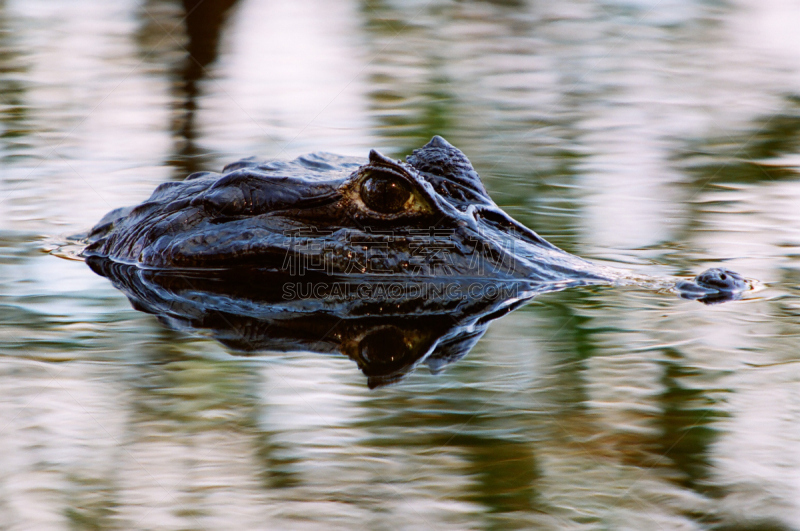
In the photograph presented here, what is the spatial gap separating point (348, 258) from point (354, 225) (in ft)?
0.52

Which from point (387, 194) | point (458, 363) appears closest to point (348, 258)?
point (387, 194)

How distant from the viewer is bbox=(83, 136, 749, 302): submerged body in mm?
4105

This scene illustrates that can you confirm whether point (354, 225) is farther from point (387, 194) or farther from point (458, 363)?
point (458, 363)

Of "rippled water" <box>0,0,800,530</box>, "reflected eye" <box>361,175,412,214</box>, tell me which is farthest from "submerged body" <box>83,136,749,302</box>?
"rippled water" <box>0,0,800,530</box>

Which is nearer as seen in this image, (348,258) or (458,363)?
(458,363)

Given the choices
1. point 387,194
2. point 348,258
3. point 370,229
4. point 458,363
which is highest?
point 387,194

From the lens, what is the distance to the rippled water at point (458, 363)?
2.28 m

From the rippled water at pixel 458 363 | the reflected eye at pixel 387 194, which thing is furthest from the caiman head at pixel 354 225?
the rippled water at pixel 458 363

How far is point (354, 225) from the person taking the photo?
4.20 meters

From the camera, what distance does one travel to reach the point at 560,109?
30.7 feet

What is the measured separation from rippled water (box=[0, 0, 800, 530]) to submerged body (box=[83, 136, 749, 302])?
0.89ft

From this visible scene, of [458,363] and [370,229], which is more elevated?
[370,229]

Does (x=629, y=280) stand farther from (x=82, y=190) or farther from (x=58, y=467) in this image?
(x=82, y=190)

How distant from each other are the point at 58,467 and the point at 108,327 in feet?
4.39
